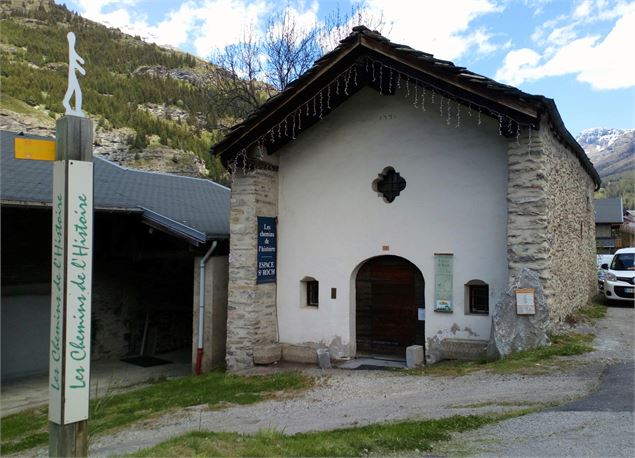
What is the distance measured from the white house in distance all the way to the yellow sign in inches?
272

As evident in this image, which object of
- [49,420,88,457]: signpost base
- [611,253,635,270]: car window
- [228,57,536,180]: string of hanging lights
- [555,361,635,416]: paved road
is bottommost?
[555,361,635,416]: paved road

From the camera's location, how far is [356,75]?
34.0 feet

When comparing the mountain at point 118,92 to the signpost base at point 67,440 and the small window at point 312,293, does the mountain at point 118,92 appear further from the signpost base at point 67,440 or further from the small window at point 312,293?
the signpost base at point 67,440

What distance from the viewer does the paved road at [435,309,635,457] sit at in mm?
4488

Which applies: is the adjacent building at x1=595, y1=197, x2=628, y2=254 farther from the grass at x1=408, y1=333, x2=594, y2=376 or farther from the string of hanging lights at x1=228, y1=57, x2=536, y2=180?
the grass at x1=408, y1=333, x2=594, y2=376

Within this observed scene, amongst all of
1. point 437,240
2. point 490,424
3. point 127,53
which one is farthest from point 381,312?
point 127,53

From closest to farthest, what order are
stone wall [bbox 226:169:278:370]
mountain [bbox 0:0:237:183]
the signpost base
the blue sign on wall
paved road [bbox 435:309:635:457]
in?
the signpost base
paved road [bbox 435:309:635:457]
stone wall [bbox 226:169:278:370]
the blue sign on wall
mountain [bbox 0:0:237:183]

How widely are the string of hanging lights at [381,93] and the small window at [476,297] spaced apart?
262 centimetres

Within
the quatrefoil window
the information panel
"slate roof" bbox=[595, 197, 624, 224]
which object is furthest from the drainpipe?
"slate roof" bbox=[595, 197, 624, 224]

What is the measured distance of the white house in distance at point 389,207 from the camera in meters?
9.12

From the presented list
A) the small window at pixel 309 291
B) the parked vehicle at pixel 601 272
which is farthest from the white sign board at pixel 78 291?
the parked vehicle at pixel 601 272

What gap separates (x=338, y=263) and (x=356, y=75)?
12.7 feet

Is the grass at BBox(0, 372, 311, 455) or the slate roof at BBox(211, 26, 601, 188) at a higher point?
the slate roof at BBox(211, 26, 601, 188)

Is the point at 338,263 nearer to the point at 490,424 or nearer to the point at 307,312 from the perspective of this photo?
the point at 307,312
